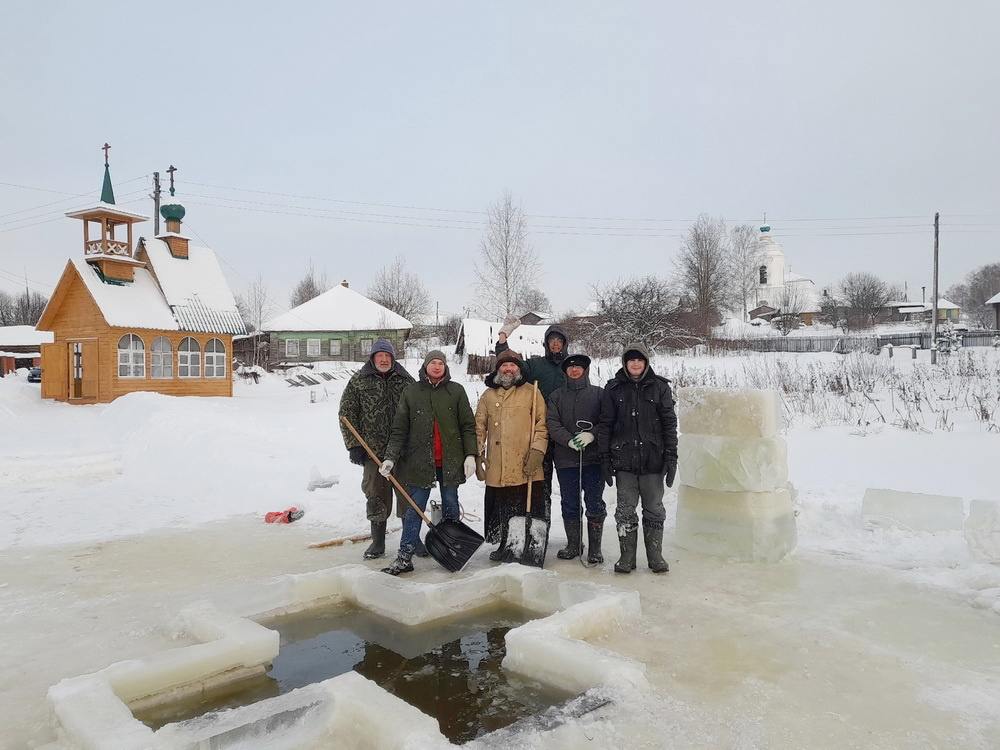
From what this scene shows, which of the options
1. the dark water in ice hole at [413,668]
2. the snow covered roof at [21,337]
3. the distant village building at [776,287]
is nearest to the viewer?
the dark water in ice hole at [413,668]

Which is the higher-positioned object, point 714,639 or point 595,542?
point 595,542

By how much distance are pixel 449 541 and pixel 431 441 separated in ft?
2.76

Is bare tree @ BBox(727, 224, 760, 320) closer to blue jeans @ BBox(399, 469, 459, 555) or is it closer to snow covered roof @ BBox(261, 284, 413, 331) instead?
snow covered roof @ BBox(261, 284, 413, 331)

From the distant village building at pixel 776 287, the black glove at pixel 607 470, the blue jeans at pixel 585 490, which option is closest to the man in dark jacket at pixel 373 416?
the blue jeans at pixel 585 490

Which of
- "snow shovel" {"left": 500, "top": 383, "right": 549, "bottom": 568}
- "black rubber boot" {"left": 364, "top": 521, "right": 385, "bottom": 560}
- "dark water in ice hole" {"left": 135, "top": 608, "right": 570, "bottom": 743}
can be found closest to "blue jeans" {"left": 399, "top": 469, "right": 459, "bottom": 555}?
"black rubber boot" {"left": 364, "top": 521, "right": 385, "bottom": 560}

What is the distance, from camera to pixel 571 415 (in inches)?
223

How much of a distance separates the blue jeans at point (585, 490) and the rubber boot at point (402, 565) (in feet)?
4.69

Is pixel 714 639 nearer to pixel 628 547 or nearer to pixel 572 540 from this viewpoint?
pixel 628 547

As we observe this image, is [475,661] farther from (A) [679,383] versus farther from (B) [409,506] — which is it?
(A) [679,383]

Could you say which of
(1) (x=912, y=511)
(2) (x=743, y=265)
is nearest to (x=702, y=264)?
(2) (x=743, y=265)

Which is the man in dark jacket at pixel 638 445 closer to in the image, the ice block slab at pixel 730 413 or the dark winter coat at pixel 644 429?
the dark winter coat at pixel 644 429

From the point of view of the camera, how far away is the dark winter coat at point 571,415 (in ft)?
18.5

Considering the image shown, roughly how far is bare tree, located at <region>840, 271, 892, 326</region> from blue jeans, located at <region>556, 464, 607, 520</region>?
55.4 metres

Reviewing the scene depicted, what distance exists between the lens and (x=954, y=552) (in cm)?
533
